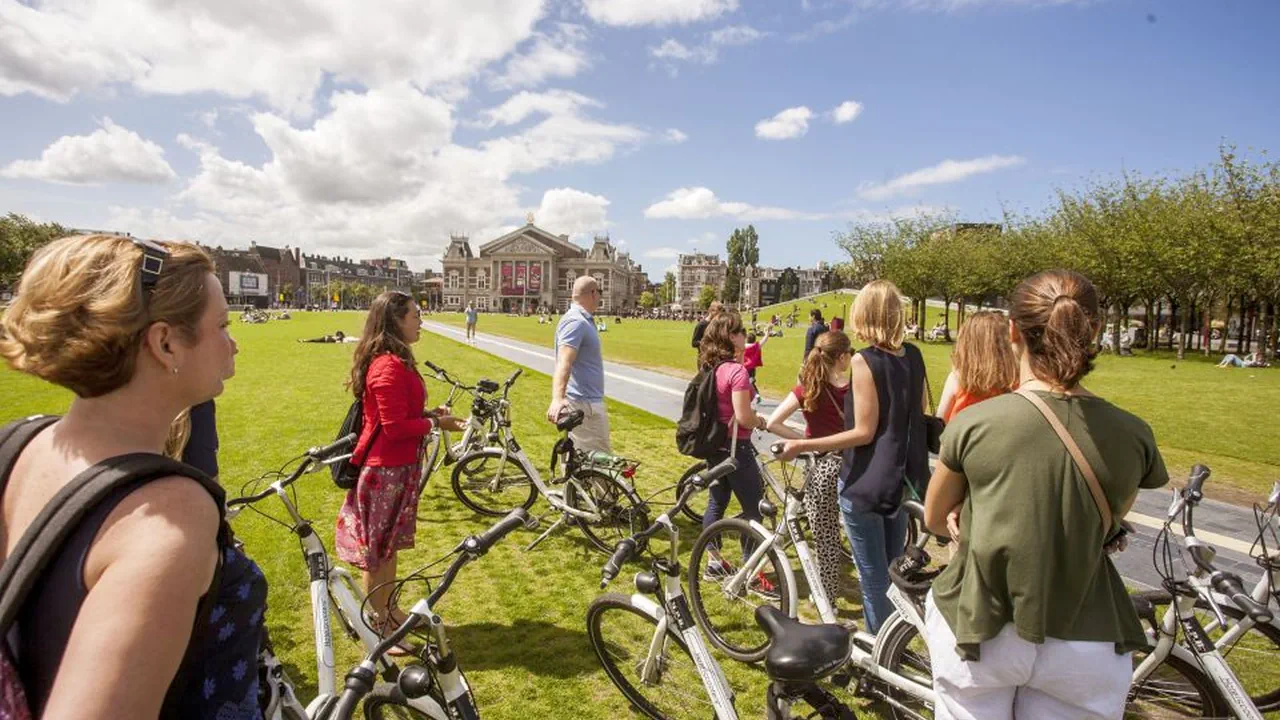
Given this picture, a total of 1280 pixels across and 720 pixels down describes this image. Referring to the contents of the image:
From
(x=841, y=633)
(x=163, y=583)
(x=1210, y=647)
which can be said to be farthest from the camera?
(x=1210, y=647)

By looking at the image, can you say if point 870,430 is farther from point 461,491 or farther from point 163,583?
point 461,491

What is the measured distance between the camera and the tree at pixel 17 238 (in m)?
61.0

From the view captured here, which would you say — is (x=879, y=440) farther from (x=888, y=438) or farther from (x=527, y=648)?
(x=527, y=648)

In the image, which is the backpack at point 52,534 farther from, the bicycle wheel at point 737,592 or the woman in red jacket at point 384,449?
the bicycle wheel at point 737,592

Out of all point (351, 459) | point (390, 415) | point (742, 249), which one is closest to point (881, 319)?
point (390, 415)

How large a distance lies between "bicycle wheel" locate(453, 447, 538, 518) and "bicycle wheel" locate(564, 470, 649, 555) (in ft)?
2.48

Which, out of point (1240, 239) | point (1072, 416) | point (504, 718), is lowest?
point (504, 718)

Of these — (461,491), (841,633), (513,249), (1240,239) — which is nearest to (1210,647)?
(841,633)

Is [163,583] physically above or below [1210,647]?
above

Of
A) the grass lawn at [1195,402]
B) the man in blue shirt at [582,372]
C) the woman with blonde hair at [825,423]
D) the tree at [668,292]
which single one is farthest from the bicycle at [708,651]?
the tree at [668,292]

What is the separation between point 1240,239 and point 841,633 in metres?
42.9

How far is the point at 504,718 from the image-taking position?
376 cm

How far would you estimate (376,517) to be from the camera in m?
4.16

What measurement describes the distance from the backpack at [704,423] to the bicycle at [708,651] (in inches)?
66.9
